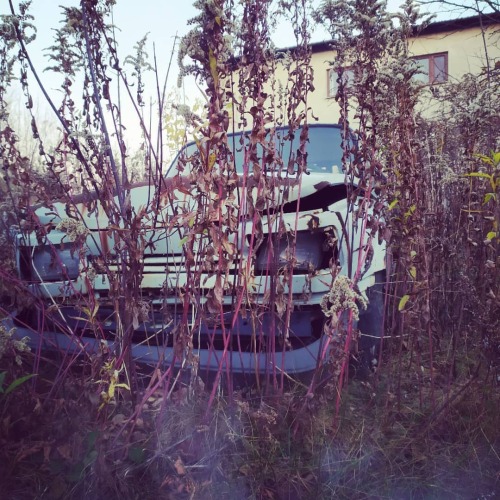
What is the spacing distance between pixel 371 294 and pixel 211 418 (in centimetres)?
127

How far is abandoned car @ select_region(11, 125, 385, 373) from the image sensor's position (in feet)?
5.76

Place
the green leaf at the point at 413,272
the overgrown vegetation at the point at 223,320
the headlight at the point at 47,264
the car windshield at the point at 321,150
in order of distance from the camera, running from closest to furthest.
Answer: the overgrown vegetation at the point at 223,320
the green leaf at the point at 413,272
the headlight at the point at 47,264
the car windshield at the point at 321,150

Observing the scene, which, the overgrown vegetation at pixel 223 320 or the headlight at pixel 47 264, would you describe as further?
the headlight at pixel 47 264

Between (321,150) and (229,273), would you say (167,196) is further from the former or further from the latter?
(321,150)

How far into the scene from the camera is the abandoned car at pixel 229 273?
1.76m

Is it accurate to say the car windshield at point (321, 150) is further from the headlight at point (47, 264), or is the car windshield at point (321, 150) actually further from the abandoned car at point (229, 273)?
the headlight at point (47, 264)

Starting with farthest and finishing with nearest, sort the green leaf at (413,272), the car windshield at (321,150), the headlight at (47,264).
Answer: the car windshield at (321,150) < the headlight at (47,264) < the green leaf at (413,272)

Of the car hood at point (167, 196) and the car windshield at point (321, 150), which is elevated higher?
the car windshield at point (321, 150)

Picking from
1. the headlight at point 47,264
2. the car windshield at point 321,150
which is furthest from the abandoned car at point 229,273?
the car windshield at point 321,150

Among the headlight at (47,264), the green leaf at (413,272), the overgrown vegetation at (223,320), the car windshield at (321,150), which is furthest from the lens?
the car windshield at (321,150)

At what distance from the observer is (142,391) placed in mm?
2107

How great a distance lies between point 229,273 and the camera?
86.0 inches

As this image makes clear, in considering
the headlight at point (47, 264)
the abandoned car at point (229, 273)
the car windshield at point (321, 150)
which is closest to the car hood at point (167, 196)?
the abandoned car at point (229, 273)

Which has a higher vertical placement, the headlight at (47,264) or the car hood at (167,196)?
the car hood at (167,196)
